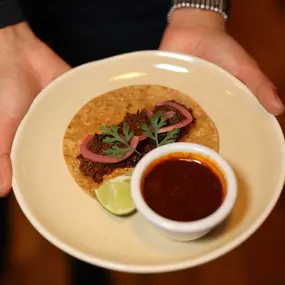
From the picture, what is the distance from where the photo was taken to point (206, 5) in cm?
180

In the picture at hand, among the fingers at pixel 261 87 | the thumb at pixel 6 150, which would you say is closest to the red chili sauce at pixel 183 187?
the fingers at pixel 261 87

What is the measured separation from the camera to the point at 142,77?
1664 millimetres

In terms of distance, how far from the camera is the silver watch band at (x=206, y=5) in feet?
5.93

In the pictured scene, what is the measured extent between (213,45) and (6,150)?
75 cm

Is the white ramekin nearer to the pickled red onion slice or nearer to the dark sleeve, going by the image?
the pickled red onion slice

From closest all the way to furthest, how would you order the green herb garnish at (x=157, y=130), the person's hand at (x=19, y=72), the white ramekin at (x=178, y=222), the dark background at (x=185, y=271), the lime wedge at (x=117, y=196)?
the white ramekin at (x=178, y=222) → the lime wedge at (x=117, y=196) → the green herb garnish at (x=157, y=130) → the person's hand at (x=19, y=72) → the dark background at (x=185, y=271)

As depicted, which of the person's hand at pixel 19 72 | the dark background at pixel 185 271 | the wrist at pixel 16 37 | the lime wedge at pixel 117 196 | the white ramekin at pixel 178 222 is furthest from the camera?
the dark background at pixel 185 271

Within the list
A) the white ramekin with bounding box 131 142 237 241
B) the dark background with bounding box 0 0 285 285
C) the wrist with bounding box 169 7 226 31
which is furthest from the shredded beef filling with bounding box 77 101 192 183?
the dark background with bounding box 0 0 285 285

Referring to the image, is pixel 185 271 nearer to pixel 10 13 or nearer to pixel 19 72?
pixel 19 72

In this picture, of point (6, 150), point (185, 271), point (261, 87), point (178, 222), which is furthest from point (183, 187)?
point (185, 271)

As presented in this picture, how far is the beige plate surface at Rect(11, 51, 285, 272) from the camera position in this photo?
4.11ft

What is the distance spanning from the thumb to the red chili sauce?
377mm

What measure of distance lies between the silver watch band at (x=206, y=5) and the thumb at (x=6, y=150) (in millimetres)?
724

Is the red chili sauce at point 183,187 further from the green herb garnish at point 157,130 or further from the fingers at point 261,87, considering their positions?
the fingers at point 261,87
